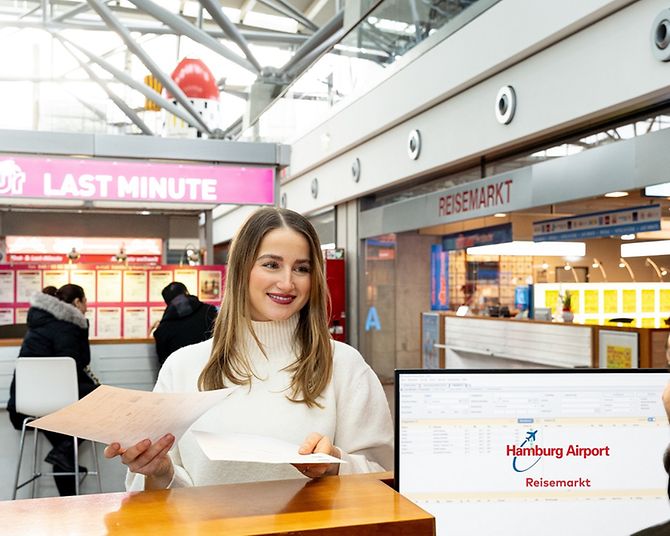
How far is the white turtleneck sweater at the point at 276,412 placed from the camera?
5.70ft

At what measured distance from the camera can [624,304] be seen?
23.7ft

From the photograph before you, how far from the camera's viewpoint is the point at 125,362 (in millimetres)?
5992

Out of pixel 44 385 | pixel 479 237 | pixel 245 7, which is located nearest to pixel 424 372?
pixel 44 385

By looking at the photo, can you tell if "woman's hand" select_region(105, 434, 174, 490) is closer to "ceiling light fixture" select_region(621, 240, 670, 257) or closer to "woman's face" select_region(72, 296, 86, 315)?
"woman's face" select_region(72, 296, 86, 315)

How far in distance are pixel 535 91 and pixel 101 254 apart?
1072 centimetres

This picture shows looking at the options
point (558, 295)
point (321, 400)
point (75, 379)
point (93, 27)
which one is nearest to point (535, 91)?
point (558, 295)

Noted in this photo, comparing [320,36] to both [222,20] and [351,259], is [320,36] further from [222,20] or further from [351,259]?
[351,259]

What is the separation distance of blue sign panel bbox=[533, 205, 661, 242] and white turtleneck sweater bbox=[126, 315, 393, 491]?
401cm

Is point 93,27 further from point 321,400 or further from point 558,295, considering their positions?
point 321,400

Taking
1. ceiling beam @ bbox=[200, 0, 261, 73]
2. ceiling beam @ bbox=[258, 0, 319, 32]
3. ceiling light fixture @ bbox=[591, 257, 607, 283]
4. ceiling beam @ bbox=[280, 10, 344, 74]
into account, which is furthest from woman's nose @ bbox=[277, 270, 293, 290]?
ceiling beam @ bbox=[258, 0, 319, 32]

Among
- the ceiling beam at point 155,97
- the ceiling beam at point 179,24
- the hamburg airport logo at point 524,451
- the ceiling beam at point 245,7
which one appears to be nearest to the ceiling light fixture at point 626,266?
the ceiling beam at point 155,97

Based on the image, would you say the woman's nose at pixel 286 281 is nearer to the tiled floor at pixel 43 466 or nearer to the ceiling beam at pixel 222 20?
the tiled floor at pixel 43 466

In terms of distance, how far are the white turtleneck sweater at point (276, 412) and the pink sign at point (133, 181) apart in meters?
4.25

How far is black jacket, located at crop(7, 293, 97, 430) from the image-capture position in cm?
501
